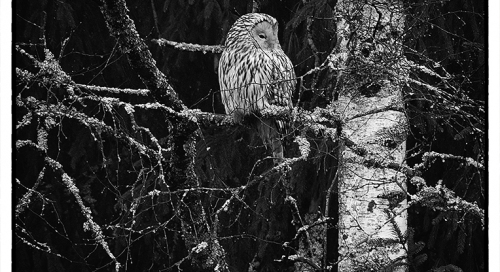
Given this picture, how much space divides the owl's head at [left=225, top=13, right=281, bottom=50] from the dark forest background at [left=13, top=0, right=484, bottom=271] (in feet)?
0.12

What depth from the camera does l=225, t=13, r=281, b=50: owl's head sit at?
2496mm

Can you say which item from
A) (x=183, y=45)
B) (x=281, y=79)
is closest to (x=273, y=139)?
(x=281, y=79)

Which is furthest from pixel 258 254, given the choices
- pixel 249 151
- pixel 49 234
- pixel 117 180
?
pixel 49 234

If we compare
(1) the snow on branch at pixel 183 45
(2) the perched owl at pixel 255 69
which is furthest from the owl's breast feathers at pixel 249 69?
(1) the snow on branch at pixel 183 45

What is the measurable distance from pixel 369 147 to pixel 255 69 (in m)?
0.60

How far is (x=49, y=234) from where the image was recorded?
91.9 inches

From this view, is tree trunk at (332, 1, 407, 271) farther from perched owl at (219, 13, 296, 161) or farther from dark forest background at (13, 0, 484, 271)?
perched owl at (219, 13, 296, 161)

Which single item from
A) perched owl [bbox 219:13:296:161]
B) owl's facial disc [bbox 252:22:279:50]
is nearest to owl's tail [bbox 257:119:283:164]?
perched owl [bbox 219:13:296:161]

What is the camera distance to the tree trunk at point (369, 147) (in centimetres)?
210

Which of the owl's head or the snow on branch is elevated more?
the owl's head

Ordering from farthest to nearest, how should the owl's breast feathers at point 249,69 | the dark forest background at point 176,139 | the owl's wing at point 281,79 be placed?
the owl's breast feathers at point 249,69
the owl's wing at point 281,79
the dark forest background at point 176,139

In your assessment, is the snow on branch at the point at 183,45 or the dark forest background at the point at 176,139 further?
the snow on branch at the point at 183,45

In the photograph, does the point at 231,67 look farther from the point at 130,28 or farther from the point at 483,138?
the point at 483,138

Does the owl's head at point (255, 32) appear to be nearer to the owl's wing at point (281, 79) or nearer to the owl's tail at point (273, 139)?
the owl's wing at point (281, 79)
